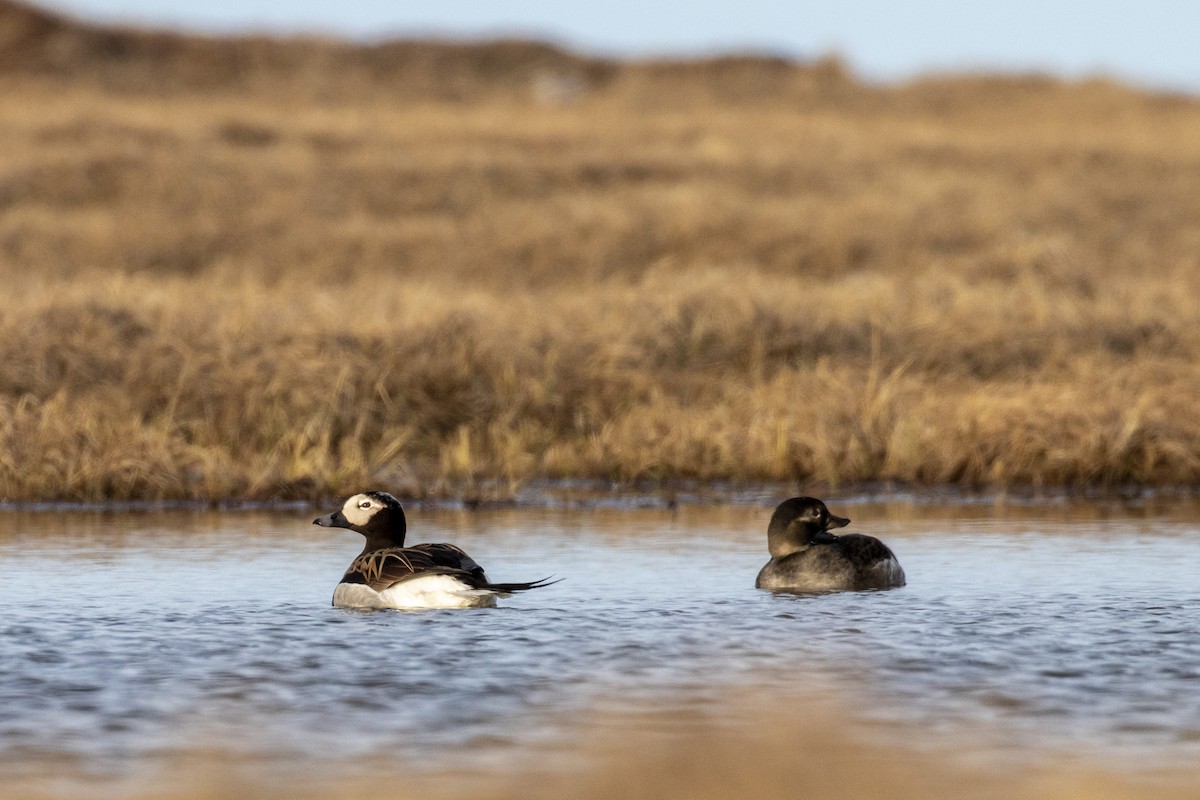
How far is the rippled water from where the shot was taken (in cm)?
658

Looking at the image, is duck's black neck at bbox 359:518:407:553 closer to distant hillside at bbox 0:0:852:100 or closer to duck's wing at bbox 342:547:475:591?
duck's wing at bbox 342:547:475:591

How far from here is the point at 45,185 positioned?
30.0 metres

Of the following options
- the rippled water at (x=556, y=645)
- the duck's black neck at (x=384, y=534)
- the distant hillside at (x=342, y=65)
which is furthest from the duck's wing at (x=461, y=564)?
the distant hillside at (x=342, y=65)

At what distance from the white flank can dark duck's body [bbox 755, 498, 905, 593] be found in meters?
1.51

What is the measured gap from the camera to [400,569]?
9.23 metres

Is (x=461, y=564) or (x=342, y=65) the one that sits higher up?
(x=342, y=65)

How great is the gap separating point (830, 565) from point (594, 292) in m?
11.8

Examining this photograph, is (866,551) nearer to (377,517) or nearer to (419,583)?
(419,583)

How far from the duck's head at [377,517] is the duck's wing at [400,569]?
29.1 inches

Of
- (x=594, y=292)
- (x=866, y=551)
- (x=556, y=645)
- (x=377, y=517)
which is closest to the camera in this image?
(x=556, y=645)

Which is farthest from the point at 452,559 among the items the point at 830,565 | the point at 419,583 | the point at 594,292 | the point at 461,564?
the point at 594,292

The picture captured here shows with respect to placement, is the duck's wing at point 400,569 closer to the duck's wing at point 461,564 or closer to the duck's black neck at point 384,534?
the duck's wing at point 461,564

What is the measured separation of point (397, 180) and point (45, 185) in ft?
17.2

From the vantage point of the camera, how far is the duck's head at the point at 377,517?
1012 centimetres
